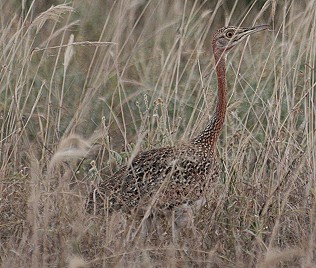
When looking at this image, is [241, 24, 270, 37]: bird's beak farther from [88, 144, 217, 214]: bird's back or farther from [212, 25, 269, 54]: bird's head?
[88, 144, 217, 214]: bird's back

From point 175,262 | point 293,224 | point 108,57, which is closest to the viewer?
point 175,262

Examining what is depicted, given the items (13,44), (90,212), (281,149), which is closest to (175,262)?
(90,212)

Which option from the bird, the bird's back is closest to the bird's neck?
the bird

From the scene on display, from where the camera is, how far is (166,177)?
448cm

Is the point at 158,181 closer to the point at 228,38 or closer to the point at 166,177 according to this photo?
the point at 166,177

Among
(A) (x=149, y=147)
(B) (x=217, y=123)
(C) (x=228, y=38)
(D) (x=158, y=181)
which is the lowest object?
(A) (x=149, y=147)

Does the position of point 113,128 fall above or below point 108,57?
below

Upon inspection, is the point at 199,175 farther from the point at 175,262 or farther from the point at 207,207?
the point at 175,262

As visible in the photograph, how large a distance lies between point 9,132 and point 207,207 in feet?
4.03

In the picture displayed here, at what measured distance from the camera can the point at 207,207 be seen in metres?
4.86

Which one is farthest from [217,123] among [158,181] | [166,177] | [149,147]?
[166,177]

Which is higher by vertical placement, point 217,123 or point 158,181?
point 217,123

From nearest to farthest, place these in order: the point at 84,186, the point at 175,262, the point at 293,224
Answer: the point at 175,262, the point at 293,224, the point at 84,186

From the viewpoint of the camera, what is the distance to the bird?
15.3 feet
